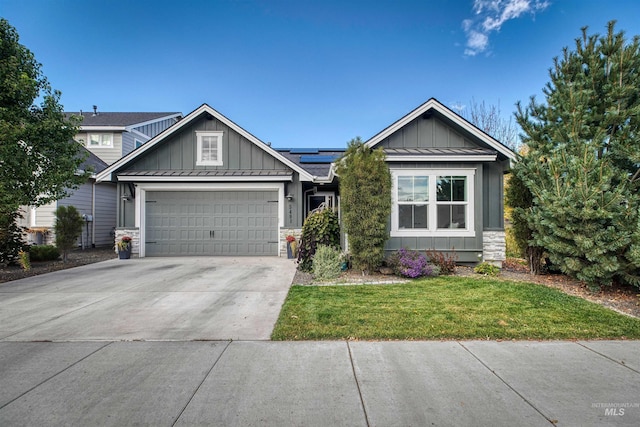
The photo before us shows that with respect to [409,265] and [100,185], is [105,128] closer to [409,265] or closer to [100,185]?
[100,185]

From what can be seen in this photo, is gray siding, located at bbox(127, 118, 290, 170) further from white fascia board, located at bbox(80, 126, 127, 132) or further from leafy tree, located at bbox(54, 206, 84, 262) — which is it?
white fascia board, located at bbox(80, 126, 127, 132)

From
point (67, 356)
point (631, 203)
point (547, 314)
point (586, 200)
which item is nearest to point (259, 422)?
point (67, 356)

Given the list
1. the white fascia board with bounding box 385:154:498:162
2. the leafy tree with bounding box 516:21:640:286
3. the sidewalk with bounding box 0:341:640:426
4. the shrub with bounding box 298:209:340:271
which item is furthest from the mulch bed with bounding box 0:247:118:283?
the leafy tree with bounding box 516:21:640:286

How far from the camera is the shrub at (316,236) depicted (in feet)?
28.1

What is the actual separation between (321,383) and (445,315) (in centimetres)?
262

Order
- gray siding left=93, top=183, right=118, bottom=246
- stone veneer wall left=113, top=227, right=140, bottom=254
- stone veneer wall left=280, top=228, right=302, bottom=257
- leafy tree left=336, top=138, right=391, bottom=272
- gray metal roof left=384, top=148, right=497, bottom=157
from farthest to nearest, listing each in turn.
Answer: gray siding left=93, top=183, right=118, bottom=246 < stone veneer wall left=280, top=228, right=302, bottom=257 < stone veneer wall left=113, top=227, right=140, bottom=254 < gray metal roof left=384, top=148, right=497, bottom=157 < leafy tree left=336, top=138, right=391, bottom=272

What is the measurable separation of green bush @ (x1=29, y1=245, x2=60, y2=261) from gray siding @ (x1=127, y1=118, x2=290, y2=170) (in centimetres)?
404

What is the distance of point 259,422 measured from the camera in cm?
231

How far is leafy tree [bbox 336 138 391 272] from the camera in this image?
7281 millimetres

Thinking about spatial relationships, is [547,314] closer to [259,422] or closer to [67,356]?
[259,422]

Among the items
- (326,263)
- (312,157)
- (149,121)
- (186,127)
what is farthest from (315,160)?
(149,121)

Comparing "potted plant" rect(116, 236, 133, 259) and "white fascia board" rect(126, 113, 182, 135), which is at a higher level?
"white fascia board" rect(126, 113, 182, 135)

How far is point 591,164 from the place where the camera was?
18.8ft

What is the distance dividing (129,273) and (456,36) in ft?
52.0
